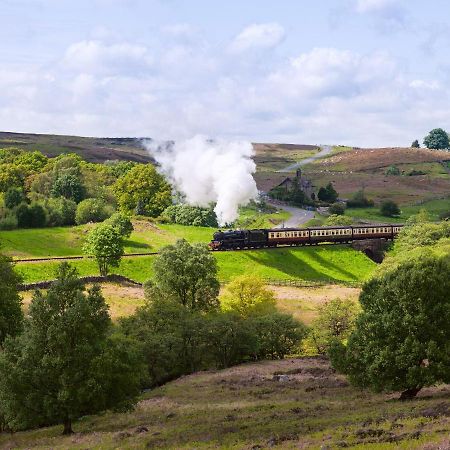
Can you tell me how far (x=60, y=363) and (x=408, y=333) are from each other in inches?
639

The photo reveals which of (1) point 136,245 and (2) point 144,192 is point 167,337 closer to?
(1) point 136,245

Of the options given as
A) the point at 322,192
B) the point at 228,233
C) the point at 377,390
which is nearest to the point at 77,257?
the point at 228,233

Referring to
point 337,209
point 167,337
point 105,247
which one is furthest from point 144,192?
point 167,337

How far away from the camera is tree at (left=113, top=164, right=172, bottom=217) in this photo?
4943 inches

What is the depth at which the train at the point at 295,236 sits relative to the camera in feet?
319

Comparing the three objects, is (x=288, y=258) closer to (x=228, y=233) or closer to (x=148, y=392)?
(x=228, y=233)

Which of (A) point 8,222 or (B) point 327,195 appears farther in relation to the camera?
(B) point 327,195

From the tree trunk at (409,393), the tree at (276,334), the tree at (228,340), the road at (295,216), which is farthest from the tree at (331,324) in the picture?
the road at (295,216)

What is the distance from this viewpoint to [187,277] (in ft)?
216

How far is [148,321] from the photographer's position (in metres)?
53.2

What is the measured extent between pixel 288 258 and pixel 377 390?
65.1 metres

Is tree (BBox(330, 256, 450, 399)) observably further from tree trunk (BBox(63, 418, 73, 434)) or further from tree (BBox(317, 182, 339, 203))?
tree (BBox(317, 182, 339, 203))

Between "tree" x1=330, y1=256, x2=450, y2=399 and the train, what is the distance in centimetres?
6168

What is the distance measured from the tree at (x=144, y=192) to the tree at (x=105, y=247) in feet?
135
